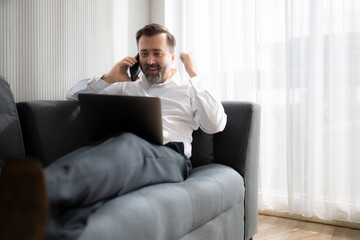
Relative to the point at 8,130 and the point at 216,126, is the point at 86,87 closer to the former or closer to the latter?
the point at 8,130

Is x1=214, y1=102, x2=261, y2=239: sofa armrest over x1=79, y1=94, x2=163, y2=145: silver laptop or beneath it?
beneath

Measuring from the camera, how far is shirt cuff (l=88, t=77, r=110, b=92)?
2.04m

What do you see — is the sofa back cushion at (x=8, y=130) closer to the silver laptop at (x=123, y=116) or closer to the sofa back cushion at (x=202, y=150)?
Result: the silver laptop at (x=123, y=116)

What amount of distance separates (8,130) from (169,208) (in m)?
0.74

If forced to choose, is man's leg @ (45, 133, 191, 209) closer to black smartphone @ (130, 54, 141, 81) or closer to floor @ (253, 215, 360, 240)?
black smartphone @ (130, 54, 141, 81)

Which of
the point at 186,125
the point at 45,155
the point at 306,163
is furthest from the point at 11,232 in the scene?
the point at 306,163

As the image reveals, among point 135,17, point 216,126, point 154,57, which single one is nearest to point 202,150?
point 216,126

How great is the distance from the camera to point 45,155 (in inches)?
63.4

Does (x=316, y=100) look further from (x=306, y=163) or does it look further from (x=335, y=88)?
(x=306, y=163)

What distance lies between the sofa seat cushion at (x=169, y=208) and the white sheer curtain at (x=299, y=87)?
76 cm

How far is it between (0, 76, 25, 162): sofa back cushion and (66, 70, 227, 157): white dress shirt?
21.1 inches

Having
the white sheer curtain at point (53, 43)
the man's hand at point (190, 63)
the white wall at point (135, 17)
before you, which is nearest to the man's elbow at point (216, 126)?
the man's hand at point (190, 63)

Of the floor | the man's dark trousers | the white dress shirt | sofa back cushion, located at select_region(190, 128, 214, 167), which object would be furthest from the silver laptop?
the floor

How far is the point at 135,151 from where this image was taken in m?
1.24
